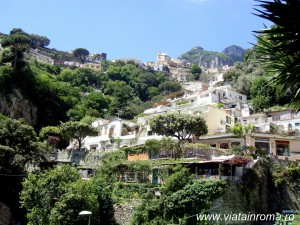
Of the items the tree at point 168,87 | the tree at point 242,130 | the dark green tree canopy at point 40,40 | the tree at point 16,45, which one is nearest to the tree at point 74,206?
the tree at point 242,130

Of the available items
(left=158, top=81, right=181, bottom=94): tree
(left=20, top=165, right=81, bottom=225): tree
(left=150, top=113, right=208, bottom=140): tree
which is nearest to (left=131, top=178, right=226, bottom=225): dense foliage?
(left=20, top=165, right=81, bottom=225): tree

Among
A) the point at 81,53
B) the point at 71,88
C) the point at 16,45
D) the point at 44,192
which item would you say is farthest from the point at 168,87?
the point at 44,192

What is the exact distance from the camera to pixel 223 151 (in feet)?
99.2

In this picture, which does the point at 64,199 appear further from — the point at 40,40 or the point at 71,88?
the point at 40,40

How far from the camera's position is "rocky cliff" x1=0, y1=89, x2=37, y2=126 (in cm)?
5172

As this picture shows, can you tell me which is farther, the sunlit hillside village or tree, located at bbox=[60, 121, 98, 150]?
tree, located at bbox=[60, 121, 98, 150]

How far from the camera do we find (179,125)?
3662 centimetres

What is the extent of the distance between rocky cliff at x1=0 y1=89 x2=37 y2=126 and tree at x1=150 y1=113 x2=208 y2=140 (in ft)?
75.6

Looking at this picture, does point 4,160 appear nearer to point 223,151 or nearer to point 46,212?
point 46,212

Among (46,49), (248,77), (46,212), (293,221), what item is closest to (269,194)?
(293,221)

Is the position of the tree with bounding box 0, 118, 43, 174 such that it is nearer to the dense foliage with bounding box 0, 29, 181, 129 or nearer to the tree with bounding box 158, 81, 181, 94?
the dense foliage with bounding box 0, 29, 181, 129

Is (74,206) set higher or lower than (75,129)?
lower

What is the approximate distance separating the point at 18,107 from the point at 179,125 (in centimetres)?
2656

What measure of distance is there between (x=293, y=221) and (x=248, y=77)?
48.4 m
